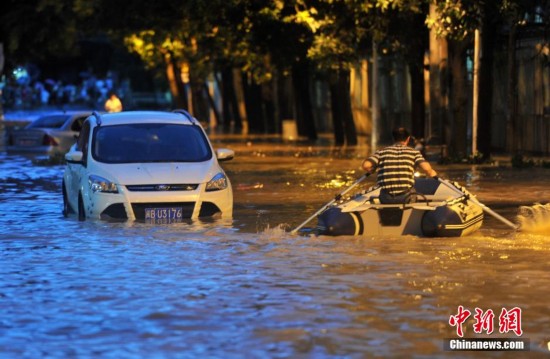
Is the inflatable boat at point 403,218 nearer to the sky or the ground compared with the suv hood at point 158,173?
nearer to the ground

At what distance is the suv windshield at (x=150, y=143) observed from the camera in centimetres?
1895

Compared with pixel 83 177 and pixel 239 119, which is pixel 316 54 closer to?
pixel 83 177

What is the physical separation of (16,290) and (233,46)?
37.8m

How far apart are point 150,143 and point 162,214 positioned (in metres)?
1.53

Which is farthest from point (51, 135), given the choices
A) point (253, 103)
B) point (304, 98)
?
point (253, 103)

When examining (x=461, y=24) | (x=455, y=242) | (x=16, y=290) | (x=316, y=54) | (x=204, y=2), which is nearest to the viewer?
(x=16, y=290)

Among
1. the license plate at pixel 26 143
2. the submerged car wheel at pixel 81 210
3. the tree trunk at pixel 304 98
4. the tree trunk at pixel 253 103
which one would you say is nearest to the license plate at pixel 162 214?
the submerged car wheel at pixel 81 210

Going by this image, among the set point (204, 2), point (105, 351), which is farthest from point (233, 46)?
point (105, 351)

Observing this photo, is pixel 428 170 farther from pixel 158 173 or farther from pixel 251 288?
pixel 251 288

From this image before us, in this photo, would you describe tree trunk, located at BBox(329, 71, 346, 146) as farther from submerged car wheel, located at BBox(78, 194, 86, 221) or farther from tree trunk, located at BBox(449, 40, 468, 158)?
submerged car wheel, located at BBox(78, 194, 86, 221)

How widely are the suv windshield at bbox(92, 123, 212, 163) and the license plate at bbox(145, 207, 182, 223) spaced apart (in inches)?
40.7

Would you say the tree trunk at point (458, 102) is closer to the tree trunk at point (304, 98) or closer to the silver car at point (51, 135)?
the silver car at point (51, 135)

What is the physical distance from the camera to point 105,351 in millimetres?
9297

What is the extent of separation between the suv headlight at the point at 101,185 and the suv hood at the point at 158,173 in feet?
0.20
